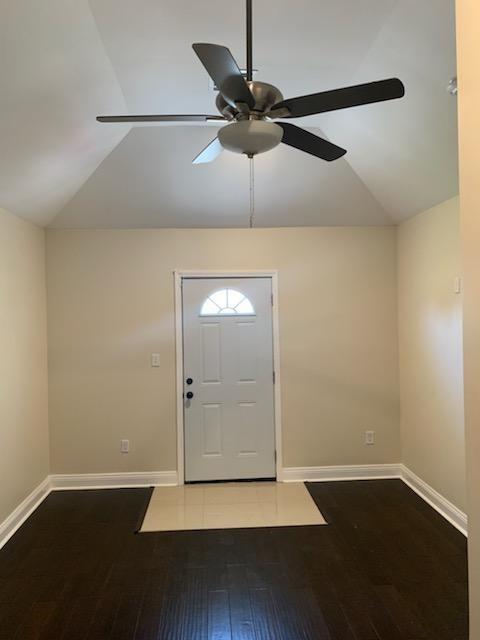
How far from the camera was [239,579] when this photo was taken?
8.66 ft

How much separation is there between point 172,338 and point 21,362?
1322 millimetres

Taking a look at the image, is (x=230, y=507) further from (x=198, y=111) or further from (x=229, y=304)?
(x=198, y=111)

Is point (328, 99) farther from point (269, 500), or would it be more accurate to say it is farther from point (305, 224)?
point (269, 500)

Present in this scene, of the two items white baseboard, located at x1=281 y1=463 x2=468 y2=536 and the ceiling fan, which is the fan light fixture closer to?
the ceiling fan

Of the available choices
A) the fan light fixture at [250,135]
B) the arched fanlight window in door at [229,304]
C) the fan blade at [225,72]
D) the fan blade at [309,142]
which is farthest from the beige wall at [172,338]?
the fan blade at [225,72]

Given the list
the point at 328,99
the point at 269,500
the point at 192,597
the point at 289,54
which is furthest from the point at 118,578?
the point at 289,54

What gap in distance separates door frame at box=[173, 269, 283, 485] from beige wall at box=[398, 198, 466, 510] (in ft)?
4.01

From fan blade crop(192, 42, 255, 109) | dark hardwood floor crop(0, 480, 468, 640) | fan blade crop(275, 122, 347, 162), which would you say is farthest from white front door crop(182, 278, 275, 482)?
fan blade crop(192, 42, 255, 109)

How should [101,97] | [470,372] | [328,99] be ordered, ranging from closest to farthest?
1. [470,372]
2. [328,99]
3. [101,97]

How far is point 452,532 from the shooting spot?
10.3ft

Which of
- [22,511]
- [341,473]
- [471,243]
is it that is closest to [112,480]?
[22,511]

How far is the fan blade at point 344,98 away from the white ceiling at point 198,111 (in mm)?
656

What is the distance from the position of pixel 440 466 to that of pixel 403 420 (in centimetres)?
74

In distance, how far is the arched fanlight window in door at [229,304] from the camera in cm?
423
